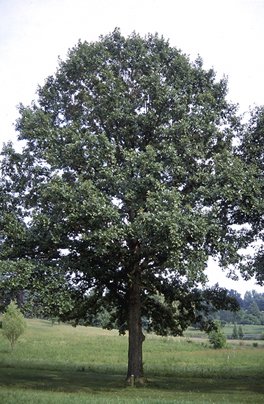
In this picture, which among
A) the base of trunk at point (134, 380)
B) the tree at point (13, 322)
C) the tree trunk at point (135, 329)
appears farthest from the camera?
the tree at point (13, 322)

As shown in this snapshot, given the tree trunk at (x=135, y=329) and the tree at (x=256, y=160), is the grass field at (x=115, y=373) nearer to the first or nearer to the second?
the tree trunk at (x=135, y=329)

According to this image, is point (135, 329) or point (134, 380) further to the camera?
point (135, 329)

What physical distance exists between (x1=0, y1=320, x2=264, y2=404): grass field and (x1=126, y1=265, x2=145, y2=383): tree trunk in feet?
3.55

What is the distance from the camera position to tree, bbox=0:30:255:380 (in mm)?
18000

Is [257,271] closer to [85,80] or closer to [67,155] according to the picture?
[67,155]

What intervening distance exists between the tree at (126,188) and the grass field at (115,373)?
3.39m

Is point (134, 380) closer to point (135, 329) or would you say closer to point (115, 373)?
point (135, 329)

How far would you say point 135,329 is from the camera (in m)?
22.6

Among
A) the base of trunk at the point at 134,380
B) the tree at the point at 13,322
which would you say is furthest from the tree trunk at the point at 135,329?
the tree at the point at 13,322

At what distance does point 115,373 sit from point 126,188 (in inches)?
820

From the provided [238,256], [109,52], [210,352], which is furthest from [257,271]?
[210,352]

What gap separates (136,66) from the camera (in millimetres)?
24156

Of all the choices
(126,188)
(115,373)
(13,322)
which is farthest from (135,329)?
(13,322)

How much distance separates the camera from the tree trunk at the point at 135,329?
22031mm
